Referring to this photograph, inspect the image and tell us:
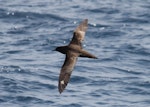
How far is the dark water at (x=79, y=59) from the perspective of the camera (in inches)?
786

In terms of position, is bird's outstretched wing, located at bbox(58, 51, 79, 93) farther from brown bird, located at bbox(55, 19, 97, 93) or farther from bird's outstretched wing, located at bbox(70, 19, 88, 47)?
bird's outstretched wing, located at bbox(70, 19, 88, 47)

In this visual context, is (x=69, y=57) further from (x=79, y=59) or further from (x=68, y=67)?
(x=79, y=59)

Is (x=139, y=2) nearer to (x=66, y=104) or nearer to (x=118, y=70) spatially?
(x=118, y=70)

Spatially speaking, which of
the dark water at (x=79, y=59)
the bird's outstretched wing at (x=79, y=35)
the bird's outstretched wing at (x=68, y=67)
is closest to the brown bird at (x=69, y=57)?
the bird's outstretched wing at (x=68, y=67)

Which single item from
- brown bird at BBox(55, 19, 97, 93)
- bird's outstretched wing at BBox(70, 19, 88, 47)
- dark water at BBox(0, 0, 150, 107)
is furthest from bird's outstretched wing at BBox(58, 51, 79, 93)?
dark water at BBox(0, 0, 150, 107)

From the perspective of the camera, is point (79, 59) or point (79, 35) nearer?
point (79, 35)

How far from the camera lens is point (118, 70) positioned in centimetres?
2208

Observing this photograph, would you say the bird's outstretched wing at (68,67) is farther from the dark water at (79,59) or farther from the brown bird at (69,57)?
the dark water at (79,59)

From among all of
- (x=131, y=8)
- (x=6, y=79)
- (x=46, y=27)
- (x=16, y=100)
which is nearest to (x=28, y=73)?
(x=6, y=79)

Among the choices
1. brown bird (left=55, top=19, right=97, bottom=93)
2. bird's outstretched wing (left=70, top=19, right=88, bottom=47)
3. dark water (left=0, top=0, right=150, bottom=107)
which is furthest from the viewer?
dark water (left=0, top=0, right=150, bottom=107)

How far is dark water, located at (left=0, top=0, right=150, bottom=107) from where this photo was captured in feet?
65.5

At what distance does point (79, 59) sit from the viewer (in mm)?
23453

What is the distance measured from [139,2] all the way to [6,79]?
1104 centimetres

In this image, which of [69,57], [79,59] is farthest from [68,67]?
[79,59]
